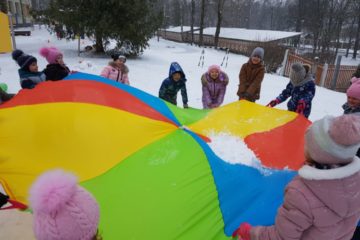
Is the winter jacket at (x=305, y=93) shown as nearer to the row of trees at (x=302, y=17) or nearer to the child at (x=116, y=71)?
the child at (x=116, y=71)

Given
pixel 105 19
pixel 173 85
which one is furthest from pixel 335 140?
pixel 105 19

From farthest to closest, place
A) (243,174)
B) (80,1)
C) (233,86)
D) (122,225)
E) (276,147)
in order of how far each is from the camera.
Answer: (80,1) < (233,86) < (276,147) < (243,174) < (122,225)

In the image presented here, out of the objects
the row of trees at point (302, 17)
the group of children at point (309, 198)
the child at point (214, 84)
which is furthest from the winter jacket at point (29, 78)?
the row of trees at point (302, 17)

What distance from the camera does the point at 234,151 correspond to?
254 centimetres

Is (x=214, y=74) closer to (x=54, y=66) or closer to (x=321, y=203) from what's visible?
(x=54, y=66)

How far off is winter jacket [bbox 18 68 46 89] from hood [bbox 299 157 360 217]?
314cm

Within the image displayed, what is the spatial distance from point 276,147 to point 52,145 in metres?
1.89

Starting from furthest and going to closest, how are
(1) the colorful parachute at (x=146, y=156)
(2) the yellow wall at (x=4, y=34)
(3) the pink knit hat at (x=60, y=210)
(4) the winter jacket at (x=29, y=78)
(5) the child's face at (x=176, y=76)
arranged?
(2) the yellow wall at (x=4, y=34)
(5) the child's face at (x=176, y=76)
(4) the winter jacket at (x=29, y=78)
(1) the colorful parachute at (x=146, y=156)
(3) the pink knit hat at (x=60, y=210)

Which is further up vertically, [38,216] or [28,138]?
[38,216]

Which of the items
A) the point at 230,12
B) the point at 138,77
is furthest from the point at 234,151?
the point at 230,12

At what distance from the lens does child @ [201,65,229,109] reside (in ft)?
12.8

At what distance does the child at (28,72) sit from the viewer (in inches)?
134

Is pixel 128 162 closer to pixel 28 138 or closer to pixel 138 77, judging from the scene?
pixel 28 138

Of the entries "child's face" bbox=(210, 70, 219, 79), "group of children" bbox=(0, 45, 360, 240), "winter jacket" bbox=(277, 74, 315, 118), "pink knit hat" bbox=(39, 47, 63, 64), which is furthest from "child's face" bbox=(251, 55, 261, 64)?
"group of children" bbox=(0, 45, 360, 240)
